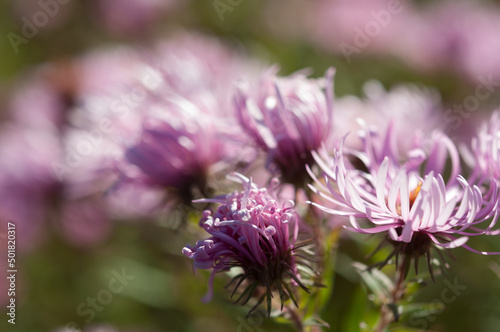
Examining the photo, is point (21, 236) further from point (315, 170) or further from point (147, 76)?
point (315, 170)

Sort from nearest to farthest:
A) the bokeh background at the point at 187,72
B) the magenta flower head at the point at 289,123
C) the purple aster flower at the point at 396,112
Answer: the magenta flower head at the point at 289,123
the purple aster flower at the point at 396,112
the bokeh background at the point at 187,72

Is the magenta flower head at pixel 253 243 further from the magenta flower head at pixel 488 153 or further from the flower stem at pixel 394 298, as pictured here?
the magenta flower head at pixel 488 153

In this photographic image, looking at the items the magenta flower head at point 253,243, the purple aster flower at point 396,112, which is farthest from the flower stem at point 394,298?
the purple aster flower at point 396,112

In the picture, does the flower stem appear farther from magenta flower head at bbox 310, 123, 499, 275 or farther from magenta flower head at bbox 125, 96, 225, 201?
magenta flower head at bbox 125, 96, 225, 201

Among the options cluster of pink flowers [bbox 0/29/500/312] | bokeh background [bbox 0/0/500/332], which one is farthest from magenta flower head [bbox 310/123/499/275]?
bokeh background [bbox 0/0/500/332]

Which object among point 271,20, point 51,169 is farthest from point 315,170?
point 271,20

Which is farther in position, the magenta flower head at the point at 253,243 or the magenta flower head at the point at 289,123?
the magenta flower head at the point at 289,123

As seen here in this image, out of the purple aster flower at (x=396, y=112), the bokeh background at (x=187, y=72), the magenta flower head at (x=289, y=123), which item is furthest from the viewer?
the bokeh background at (x=187, y=72)
